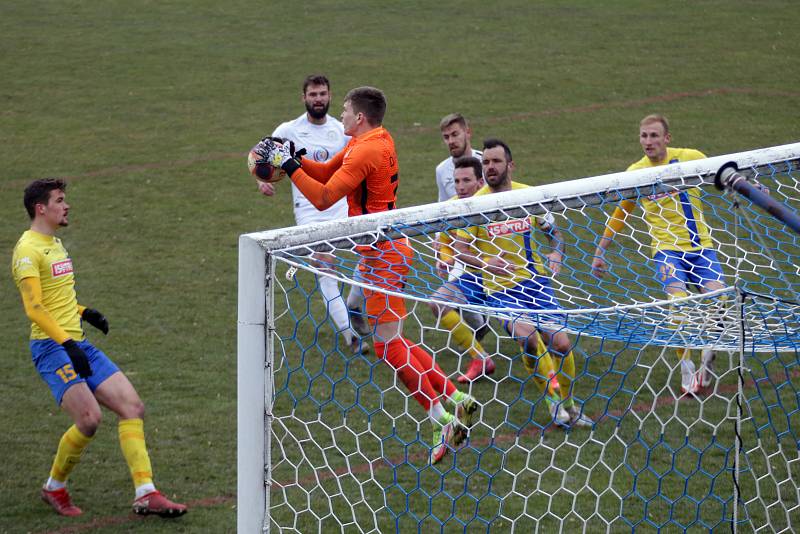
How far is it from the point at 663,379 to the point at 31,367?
4565 millimetres

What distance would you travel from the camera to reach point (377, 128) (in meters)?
5.89

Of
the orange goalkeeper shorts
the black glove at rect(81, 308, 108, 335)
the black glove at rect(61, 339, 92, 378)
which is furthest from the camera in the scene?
the black glove at rect(81, 308, 108, 335)

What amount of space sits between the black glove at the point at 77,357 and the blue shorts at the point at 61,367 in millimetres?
170

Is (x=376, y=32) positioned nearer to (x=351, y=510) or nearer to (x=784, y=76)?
(x=784, y=76)

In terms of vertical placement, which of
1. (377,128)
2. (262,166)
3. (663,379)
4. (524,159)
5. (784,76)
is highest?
(784,76)

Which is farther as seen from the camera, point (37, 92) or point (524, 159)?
point (37, 92)

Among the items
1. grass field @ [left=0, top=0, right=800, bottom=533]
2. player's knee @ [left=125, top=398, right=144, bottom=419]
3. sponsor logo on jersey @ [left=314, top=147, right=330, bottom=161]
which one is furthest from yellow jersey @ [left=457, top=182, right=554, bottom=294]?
player's knee @ [left=125, top=398, right=144, bottom=419]

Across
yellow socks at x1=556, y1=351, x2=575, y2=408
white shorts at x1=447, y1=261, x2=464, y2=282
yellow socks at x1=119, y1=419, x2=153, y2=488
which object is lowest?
yellow socks at x1=119, y1=419, x2=153, y2=488

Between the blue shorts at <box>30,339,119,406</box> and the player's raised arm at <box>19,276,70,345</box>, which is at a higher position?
the player's raised arm at <box>19,276,70,345</box>

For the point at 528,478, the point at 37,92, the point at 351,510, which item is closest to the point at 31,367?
the point at 351,510

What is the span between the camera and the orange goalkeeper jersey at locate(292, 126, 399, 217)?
5578mm

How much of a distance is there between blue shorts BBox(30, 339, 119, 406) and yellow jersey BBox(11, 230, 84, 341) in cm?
7

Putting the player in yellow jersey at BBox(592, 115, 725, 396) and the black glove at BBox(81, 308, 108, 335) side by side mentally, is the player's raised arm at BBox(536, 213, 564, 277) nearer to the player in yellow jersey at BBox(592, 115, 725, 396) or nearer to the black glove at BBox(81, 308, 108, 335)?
the player in yellow jersey at BBox(592, 115, 725, 396)

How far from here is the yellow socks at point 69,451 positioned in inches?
219
